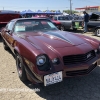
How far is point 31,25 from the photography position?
4969 millimetres

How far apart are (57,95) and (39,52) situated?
0.96m

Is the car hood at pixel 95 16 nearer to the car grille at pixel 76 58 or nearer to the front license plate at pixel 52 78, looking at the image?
the car grille at pixel 76 58

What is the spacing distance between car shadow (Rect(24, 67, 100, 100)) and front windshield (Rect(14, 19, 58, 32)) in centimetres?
173

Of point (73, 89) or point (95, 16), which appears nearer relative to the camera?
point (73, 89)

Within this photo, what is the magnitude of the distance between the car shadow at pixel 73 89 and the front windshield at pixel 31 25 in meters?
1.73

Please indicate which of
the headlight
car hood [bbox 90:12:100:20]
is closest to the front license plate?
the headlight

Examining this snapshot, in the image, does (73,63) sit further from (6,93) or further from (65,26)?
(65,26)

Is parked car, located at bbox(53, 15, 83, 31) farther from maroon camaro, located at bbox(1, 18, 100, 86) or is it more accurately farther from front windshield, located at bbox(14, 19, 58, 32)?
maroon camaro, located at bbox(1, 18, 100, 86)

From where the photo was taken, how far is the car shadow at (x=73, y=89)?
127 inches

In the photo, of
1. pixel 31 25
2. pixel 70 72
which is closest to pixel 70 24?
pixel 31 25

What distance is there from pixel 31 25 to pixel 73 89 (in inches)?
93.0

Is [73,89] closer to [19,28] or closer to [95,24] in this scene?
[19,28]

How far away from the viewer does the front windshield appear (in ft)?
15.9

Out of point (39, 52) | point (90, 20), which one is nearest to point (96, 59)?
point (39, 52)
